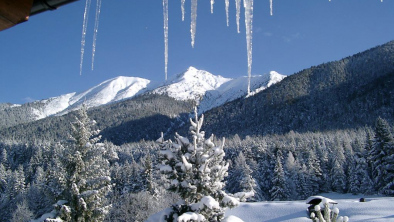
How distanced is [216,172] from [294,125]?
137430mm

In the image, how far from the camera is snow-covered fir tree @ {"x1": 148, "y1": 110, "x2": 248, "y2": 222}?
9.59 meters

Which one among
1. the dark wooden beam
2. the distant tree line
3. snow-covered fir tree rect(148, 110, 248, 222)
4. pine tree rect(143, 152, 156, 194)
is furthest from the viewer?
pine tree rect(143, 152, 156, 194)

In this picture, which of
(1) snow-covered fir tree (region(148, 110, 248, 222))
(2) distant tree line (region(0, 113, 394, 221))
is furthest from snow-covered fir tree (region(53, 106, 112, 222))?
(1) snow-covered fir tree (region(148, 110, 248, 222))

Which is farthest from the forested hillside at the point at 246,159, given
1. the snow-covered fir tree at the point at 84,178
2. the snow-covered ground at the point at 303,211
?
the snow-covered ground at the point at 303,211

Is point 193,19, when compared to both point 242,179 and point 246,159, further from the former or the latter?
point 246,159

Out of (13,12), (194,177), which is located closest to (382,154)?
(194,177)

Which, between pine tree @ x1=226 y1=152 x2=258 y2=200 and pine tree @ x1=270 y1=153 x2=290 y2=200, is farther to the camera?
pine tree @ x1=270 y1=153 x2=290 y2=200

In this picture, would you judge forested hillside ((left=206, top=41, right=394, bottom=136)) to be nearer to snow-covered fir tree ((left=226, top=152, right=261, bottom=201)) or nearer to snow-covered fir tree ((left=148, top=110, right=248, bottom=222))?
snow-covered fir tree ((left=226, top=152, right=261, bottom=201))

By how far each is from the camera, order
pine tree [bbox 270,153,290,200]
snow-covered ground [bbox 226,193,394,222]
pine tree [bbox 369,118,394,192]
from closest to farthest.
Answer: snow-covered ground [bbox 226,193,394,222] → pine tree [bbox 369,118,394,192] → pine tree [bbox 270,153,290,200]

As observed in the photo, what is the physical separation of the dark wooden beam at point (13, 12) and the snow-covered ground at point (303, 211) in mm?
22839

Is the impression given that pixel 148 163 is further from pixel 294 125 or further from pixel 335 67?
pixel 335 67

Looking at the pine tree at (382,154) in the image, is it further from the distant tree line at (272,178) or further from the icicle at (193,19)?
the icicle at (193,19)

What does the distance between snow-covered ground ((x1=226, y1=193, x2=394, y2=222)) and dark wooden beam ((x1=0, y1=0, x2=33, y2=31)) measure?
22839 mm

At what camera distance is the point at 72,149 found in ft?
45.5
